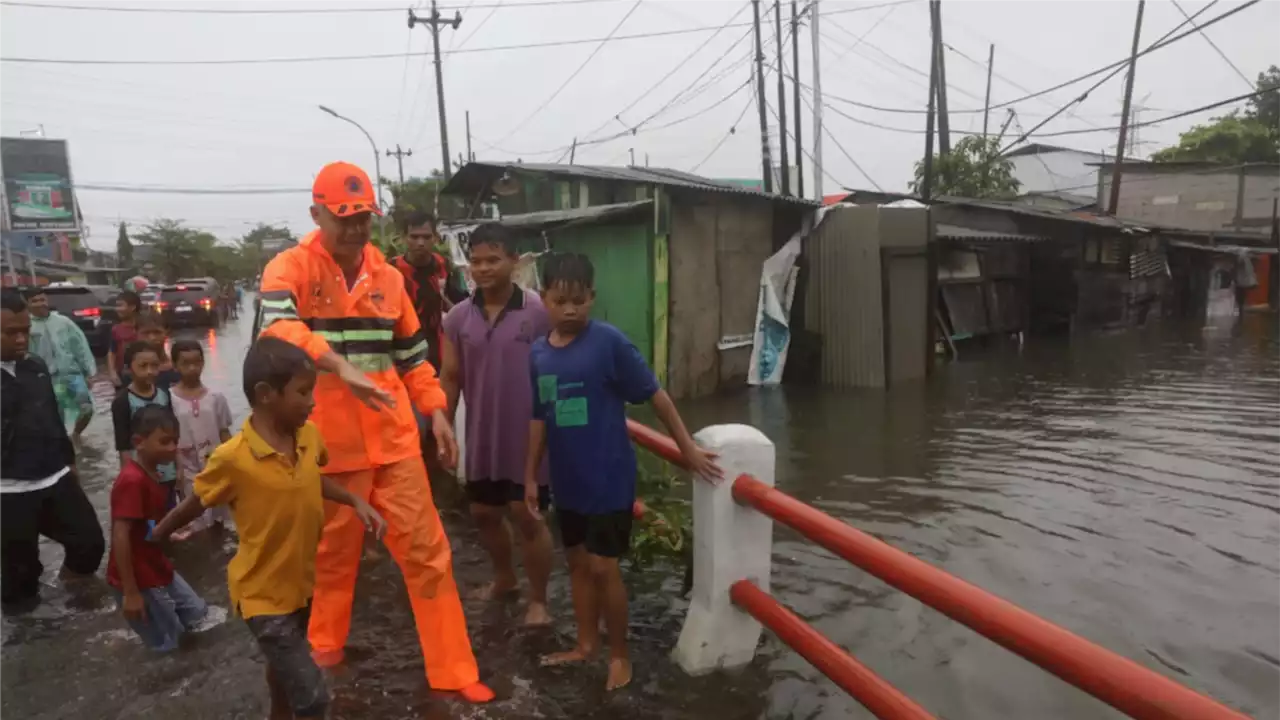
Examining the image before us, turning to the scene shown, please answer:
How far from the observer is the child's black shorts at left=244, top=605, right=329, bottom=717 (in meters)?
2.58

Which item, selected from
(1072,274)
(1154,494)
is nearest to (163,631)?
(1154,494)

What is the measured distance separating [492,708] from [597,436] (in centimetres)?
109

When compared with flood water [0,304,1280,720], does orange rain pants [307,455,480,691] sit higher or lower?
higher

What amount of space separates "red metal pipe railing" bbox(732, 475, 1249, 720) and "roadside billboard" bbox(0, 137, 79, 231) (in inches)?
1507

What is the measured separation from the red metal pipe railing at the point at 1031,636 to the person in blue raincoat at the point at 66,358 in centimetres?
579

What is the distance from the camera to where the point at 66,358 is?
617 centimetres

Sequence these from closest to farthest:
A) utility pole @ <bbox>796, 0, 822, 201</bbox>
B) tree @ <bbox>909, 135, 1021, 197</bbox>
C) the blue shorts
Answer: the blue shorts < utility pole @ <bbox>796, 0, 822, 201</bbox> < tree @ <bbox>909, 135, 1021, 197</bbox>

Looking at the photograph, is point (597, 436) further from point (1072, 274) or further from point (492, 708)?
point (1072, 274)

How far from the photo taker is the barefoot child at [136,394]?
485cm

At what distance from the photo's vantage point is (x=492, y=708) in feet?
10.2

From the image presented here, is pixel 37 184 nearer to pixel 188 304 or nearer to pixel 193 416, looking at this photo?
pixel 188 304

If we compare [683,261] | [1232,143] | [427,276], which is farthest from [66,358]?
[1232,143]

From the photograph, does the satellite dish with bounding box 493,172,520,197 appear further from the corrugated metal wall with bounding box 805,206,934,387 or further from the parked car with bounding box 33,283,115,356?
the parked car with bounding box 33,283,115,356

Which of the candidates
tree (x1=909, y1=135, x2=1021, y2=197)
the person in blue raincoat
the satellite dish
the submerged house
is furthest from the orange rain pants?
tree (x1=909, y1=135, x2=1021, y2=197)
